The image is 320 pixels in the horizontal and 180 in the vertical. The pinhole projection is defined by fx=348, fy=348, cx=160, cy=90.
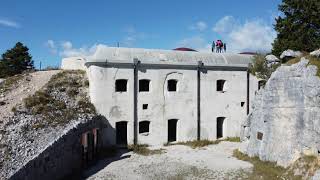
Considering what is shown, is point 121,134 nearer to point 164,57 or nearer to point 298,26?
point 164,57

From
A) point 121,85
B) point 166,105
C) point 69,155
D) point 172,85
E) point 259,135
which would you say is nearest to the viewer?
point 69,155

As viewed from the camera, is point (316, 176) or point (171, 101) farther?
point (171, 101)

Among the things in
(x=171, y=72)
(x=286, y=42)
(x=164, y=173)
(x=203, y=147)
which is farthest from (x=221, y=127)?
(x=164, y=173)

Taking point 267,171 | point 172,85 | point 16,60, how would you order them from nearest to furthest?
point 267,171, point 172,85, point 16,60

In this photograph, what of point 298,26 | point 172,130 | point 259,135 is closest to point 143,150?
point 172,130

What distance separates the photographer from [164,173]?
1866 centimetres

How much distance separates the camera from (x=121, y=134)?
983 inches

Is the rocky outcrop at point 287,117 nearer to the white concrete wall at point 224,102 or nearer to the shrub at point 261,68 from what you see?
the shrub at point 261,68

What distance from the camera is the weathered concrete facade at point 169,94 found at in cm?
2416

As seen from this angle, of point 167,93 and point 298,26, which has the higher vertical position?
point 298,26

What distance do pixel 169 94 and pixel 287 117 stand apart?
9.57m

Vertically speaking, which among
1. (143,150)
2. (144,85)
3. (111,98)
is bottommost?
(143,150)

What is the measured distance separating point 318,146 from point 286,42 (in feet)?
→ 37.2

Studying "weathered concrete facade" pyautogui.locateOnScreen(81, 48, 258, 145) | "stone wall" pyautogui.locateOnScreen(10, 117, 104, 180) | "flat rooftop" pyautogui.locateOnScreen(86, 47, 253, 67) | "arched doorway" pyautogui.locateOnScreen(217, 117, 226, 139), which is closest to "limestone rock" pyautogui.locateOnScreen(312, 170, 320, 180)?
"stone wall" pyautogui.locateOnScreen(10, 117, 104, 180)
